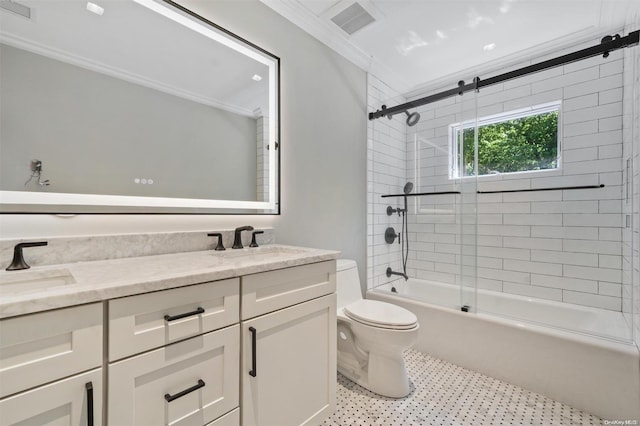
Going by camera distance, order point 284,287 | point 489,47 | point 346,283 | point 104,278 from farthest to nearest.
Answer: point 489,47 < point 346,283 < point 284,287 < point 104,278

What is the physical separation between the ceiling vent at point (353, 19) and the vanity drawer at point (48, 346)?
7.26ft

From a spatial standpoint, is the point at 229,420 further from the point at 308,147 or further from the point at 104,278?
the point at 308,147

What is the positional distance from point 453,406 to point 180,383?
58.3 inches

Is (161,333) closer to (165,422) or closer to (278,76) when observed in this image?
(165,422)

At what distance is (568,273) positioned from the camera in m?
2.27

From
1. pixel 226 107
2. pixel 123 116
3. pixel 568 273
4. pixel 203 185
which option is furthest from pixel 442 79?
pixel 123 116

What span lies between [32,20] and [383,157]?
96.0 inches

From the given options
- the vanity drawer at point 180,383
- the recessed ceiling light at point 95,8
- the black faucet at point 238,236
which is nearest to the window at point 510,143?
the black faucet at point 238,236

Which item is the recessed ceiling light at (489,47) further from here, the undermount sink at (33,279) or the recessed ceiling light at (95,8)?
the undermount sink at (33,279)

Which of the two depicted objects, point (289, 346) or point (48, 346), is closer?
point (48, 346)

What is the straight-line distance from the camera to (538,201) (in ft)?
7.92

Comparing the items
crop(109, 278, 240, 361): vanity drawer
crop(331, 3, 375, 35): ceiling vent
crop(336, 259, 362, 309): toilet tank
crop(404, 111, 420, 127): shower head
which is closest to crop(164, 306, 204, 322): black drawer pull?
crop(109, 278, 240, 361): vanity drawer

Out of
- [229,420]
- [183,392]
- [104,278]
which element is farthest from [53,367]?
[229,420]

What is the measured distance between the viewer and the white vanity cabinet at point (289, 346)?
42.1 inches
